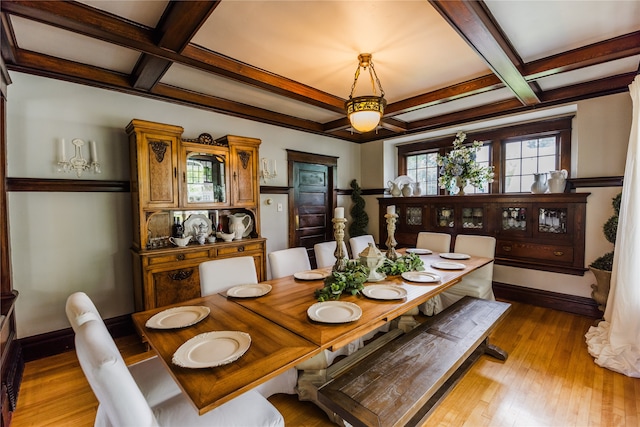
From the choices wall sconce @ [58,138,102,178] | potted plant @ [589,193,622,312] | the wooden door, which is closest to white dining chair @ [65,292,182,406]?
wall sconce @ [58,138,102,178]

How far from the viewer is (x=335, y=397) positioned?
4.46 feet

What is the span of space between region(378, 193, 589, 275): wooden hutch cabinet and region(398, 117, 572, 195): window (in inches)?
20.1

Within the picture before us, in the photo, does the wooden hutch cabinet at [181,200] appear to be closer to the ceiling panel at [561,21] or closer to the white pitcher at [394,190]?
the white pitcher at [394,190]

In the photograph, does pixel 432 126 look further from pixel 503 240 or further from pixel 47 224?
pixel 47 224

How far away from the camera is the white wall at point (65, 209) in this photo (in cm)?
247

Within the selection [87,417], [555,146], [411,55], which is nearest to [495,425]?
[87,417]

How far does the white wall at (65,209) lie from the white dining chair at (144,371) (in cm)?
165

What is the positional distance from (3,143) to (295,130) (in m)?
3.13

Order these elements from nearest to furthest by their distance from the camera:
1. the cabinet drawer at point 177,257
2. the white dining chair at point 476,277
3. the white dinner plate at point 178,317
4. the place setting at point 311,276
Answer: the white dinner plate at point 178,317 < the place setting at point 311,276 < the cabinet drawer at point 177,257 < the white dining chair at point 476,277

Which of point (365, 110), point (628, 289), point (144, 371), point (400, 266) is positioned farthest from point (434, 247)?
point (144, 371)

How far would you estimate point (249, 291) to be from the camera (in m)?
1.97

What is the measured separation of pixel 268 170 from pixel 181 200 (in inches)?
55.6

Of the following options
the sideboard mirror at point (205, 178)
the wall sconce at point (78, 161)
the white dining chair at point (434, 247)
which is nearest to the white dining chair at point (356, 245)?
the white dining chair at point (434, 247)

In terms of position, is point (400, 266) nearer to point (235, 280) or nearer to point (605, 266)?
point (235, 280)
